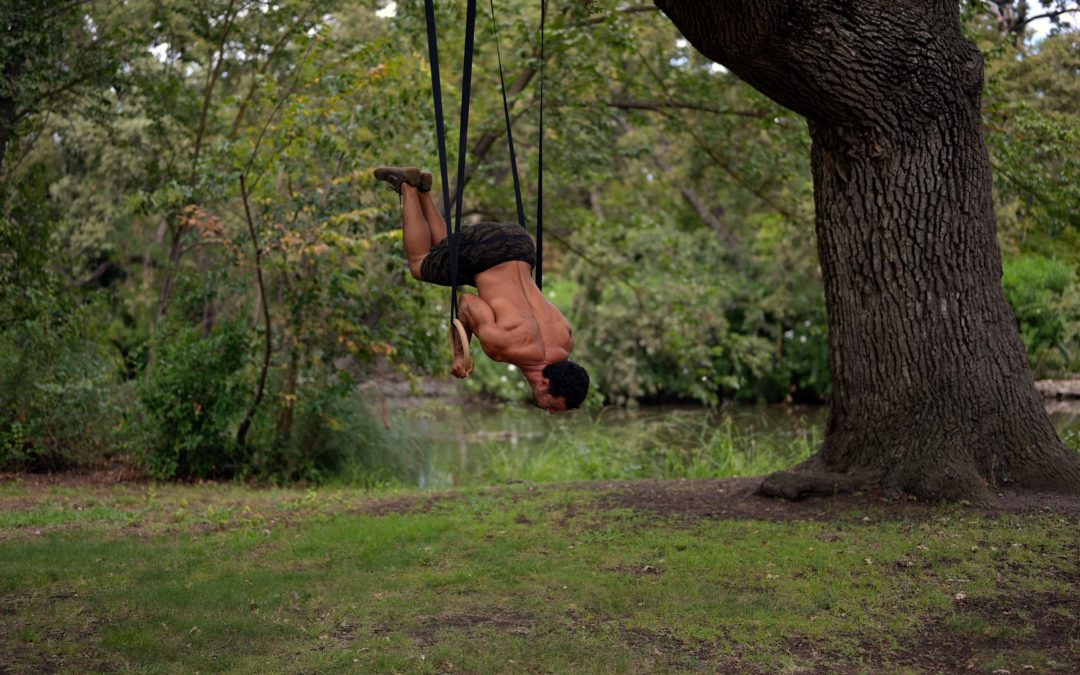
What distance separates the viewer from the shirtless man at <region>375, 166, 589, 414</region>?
16.0 ft

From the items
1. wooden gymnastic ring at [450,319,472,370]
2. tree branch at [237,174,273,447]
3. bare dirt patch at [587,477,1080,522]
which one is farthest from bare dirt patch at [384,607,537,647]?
tree branch at [237,174,273,447]

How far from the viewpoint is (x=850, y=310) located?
651 centimetres

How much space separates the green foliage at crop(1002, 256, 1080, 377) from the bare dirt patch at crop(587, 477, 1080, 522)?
38.4 ft

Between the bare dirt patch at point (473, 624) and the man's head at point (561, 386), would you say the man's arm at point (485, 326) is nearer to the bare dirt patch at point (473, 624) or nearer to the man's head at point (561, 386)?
the man's head at point (561, 386)

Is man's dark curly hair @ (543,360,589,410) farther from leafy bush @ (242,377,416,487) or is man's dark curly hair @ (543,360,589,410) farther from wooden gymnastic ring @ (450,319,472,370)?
leafy bush @ (242,377,416,487)

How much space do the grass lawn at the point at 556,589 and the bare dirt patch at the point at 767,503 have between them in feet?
0.09

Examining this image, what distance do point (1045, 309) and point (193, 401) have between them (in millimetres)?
13793

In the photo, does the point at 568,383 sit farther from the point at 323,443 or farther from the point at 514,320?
the point at 323,443

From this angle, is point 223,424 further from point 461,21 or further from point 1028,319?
point 1028,319

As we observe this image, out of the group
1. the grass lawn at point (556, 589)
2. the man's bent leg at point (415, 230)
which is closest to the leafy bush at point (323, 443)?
the grass lawn at point (556, 589)

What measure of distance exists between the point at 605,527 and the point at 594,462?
14.8ft

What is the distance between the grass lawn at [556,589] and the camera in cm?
433

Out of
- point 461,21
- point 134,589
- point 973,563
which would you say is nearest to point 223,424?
point 134,589

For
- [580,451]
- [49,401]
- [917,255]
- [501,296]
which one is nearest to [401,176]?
[501,296]
